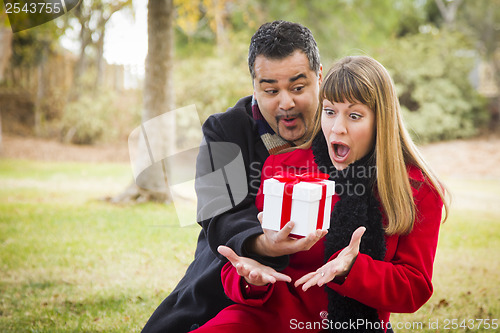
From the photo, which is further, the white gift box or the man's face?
the man's face

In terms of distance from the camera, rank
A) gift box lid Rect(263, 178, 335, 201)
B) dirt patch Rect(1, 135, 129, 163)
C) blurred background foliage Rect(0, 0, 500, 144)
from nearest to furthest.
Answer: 1. gift box lid Rect(263, 178, 335, 201)
2. dirt patch Rect(1, 135, 129, 163)
3. blurred background foliage Rect(0, 0, 500, 144)

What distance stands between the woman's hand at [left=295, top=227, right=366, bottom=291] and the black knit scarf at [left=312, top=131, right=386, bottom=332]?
134mm

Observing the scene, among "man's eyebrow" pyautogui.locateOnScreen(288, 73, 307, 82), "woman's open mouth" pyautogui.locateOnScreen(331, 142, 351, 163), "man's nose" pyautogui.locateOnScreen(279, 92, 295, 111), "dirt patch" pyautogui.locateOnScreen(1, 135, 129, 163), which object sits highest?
"man's eyebrow" pyautogui.locateOnScreen(288, 73, 307, 82)

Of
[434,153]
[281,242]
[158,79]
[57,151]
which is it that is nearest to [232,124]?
[281,242]

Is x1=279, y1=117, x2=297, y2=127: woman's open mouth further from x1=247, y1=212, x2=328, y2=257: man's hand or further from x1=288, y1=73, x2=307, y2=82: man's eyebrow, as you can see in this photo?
x1=247, y1=212, x2=328, y2=257: man's hand

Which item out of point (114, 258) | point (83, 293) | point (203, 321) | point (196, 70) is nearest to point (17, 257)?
point (114, 258)

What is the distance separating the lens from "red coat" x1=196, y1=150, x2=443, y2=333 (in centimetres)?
180

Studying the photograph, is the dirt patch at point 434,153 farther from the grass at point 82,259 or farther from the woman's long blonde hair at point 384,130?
the woman's long blonde hair at point 384,130

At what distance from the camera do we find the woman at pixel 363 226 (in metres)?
1.85

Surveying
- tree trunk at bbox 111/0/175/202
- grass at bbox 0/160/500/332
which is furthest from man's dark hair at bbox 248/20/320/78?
tree trunk at bbox 111/0/175/202

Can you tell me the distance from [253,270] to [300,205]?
373 millimetres

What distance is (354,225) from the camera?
1912mm

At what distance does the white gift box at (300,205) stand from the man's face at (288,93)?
0.79m

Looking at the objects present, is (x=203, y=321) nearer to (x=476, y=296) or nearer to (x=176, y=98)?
(x=476, y=296)
